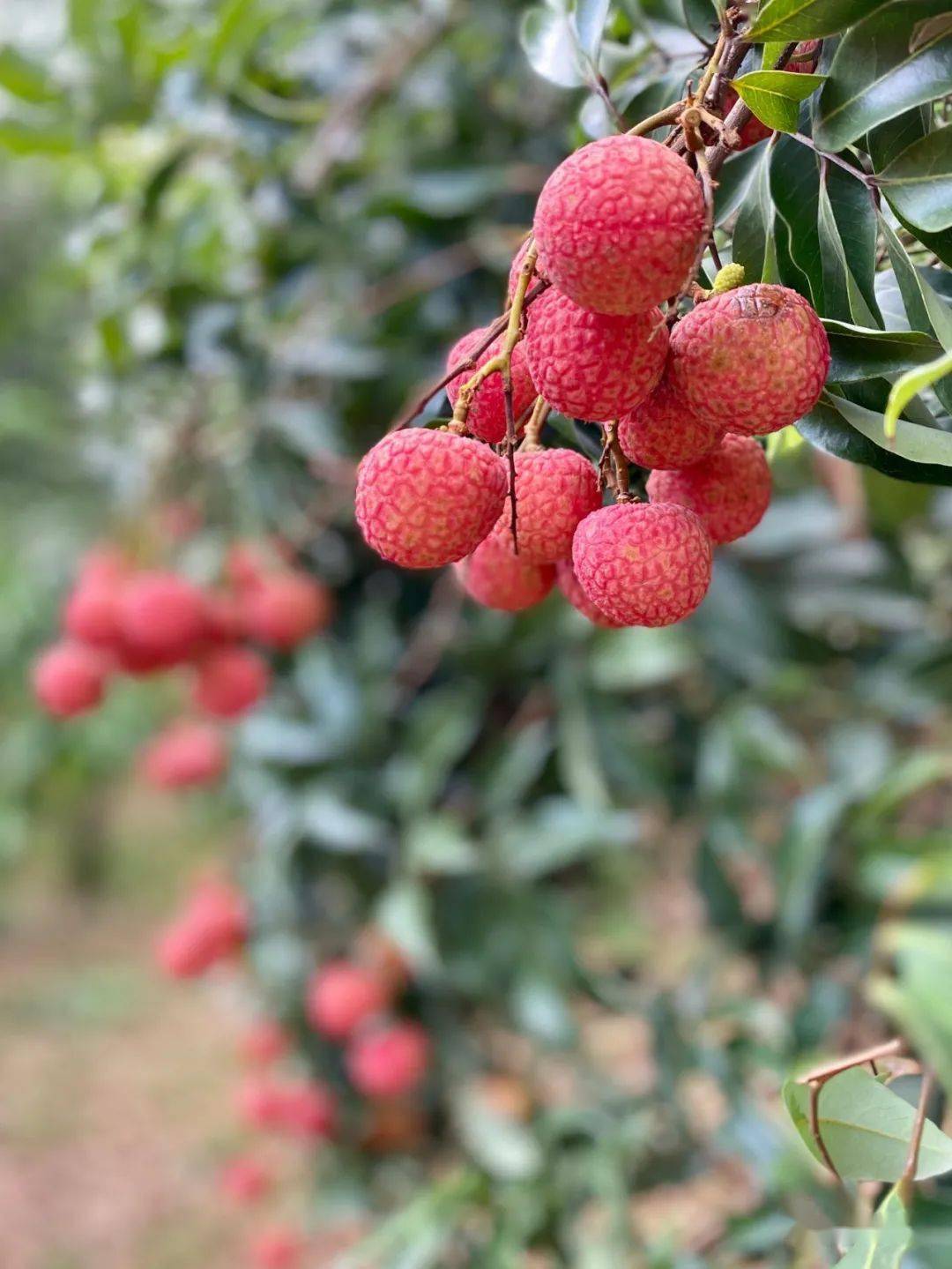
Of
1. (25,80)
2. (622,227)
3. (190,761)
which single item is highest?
(25,80)

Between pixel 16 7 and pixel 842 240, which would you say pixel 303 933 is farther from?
pixel 16 7

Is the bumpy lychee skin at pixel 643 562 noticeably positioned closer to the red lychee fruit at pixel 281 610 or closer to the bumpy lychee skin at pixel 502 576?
the bumpy lychee skin at pixel 502 576

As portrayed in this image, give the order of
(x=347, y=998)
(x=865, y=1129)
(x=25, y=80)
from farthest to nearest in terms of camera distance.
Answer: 1. (x=347, y=998)
2. (x=25, y=80)
3. (x=865, y=1129)

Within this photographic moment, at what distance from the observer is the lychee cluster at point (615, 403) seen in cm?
28

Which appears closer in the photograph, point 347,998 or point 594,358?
point 594,358

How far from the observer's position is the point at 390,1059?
45.1 inches

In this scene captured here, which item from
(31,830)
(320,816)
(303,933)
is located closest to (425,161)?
(320,816)

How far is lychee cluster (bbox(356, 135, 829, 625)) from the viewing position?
0.28 m

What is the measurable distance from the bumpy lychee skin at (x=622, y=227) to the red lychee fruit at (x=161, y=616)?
33.9 inches

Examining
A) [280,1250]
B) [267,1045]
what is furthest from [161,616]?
[280,1250]

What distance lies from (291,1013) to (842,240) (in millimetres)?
1150

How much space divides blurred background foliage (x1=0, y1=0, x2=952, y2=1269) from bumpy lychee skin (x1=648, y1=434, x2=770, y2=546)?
60 cm

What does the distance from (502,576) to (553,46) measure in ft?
0.77

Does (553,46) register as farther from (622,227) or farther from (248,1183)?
(248,1183)
